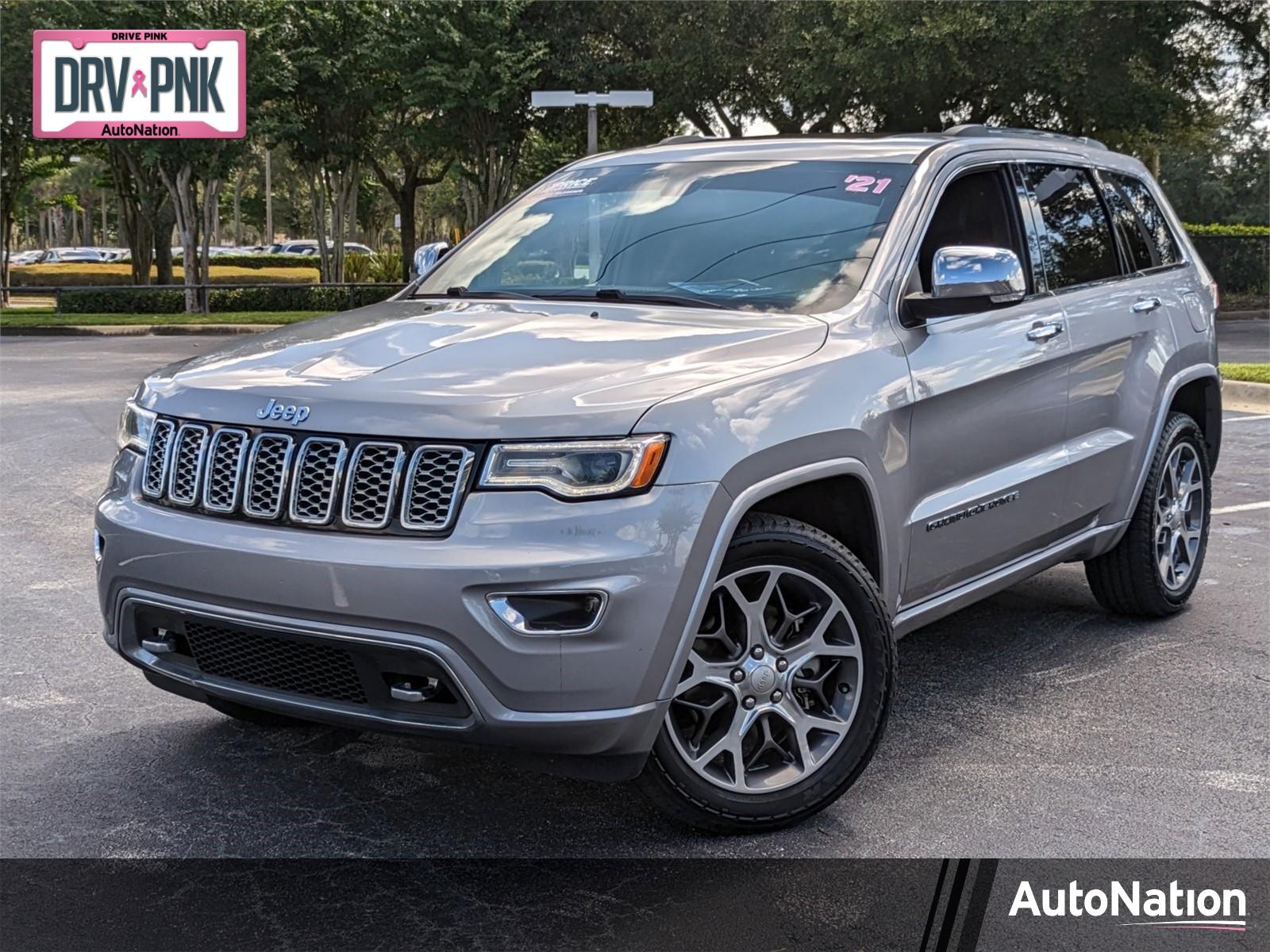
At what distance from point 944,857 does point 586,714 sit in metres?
1.09

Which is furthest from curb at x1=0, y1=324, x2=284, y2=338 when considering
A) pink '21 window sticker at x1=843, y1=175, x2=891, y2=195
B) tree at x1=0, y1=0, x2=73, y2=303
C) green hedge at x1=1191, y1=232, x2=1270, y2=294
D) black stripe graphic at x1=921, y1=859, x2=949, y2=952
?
black stripe graphic at x1=921, y1=859, x2=949, y2=952

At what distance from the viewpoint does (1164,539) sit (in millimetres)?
6277

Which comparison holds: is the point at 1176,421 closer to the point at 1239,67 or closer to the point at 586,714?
the point at 586,714

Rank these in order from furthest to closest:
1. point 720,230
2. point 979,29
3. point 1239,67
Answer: point 1239,67 < point 979,29 < point 720,230

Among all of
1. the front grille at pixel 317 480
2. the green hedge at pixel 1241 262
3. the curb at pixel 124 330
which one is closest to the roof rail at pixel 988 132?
the front grille at pixel 317 480

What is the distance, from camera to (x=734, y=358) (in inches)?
158

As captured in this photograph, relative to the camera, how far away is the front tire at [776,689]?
3934 mm

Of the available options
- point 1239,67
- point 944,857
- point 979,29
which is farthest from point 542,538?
point 1239,67

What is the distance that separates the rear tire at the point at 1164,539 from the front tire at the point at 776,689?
226 cm

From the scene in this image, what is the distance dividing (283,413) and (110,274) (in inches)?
2245

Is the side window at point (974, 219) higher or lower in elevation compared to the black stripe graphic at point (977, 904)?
higher

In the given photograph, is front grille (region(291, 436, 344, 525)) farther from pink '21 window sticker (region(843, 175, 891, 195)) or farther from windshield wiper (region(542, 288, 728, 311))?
pink '21 window sticker (region(843, 175, 891, 195))

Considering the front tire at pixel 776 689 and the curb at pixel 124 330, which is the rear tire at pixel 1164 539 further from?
the curb at pixel 124 330

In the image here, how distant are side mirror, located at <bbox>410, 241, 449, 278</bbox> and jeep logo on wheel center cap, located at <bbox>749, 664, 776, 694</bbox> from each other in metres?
2.44
